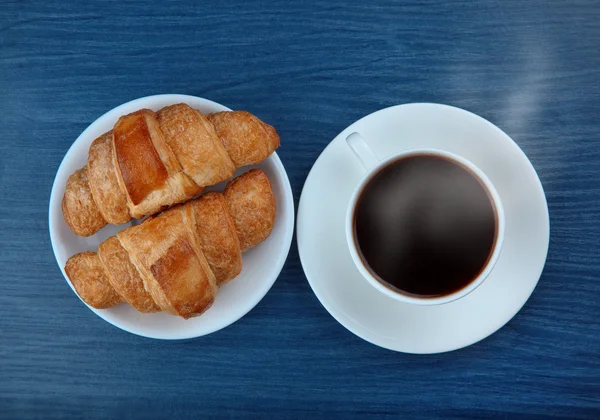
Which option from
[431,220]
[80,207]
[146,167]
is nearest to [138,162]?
[146,167]

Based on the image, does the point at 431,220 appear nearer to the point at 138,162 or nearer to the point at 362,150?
the point at 362,150

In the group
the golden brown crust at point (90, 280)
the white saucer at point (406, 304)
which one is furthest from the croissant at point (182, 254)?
the white saucer at point (406, 304)

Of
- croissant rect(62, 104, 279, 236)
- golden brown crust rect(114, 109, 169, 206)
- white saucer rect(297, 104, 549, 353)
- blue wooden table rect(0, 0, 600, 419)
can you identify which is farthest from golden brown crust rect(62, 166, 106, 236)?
white saucer rect(297, 104, 549, 353)

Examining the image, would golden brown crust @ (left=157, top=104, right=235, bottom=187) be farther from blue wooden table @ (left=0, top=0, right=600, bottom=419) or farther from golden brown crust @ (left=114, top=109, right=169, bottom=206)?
blue wooden table @ (left=0, top=0, right=600, bottom=419)

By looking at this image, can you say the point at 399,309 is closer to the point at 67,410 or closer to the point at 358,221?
the point at 358,221

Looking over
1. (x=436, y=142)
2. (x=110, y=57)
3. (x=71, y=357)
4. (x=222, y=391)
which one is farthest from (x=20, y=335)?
(x=436, y=142)
